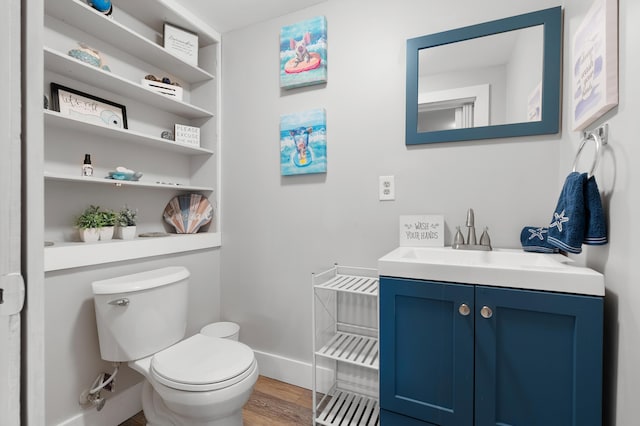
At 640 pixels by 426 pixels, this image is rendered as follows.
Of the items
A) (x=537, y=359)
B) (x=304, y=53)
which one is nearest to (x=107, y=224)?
(x=304, y=53)

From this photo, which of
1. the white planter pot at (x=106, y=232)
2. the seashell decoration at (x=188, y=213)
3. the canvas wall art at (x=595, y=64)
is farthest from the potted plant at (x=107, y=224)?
the canvas wall art at (x=595, y=64)

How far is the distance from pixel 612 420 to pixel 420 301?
63cm

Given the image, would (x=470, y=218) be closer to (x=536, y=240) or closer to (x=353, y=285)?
(x=536, y=240)

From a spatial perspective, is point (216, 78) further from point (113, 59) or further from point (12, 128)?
point (12, 128)

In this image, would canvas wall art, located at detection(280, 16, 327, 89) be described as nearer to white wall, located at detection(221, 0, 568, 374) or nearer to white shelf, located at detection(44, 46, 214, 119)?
white wall, located at detection(221, 0, 568, 374)

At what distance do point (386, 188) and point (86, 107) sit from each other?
5.51ft

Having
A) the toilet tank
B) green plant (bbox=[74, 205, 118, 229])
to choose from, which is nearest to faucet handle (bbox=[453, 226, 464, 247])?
the toilet tank

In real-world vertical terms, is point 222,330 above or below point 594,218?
below

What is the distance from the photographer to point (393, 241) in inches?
65.5

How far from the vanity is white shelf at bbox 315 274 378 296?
307mm

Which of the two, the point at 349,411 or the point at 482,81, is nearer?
the point at 482,81

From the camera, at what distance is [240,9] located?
1.89 meters

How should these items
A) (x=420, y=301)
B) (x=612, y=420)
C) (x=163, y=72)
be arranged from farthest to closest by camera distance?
(x=163, y=72) → (x=420, y=301) → (x=612, y=420)

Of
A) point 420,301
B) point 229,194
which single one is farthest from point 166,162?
point 420,301
